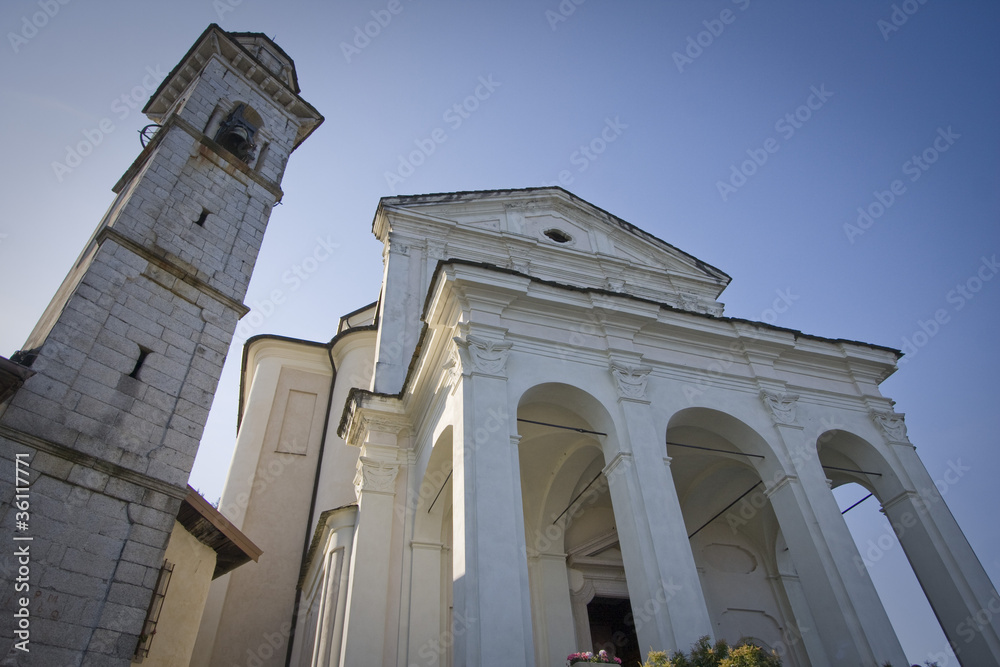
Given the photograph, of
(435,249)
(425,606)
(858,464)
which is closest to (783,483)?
(858,464)

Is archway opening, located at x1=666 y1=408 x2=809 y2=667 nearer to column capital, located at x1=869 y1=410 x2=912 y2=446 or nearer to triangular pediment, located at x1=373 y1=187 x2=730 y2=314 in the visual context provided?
column capital, located at x1=869 y1=410 x2=912 y2=446

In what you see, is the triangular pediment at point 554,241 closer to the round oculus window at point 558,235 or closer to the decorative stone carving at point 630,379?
the round oculus window at point 558,235

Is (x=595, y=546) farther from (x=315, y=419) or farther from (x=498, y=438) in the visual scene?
(x=315, y=419)

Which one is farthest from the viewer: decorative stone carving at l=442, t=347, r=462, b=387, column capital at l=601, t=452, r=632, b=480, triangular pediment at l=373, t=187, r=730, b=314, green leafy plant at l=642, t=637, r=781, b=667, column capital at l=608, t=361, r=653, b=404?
triangular pediment at l=373, t=187, r=730, b=314

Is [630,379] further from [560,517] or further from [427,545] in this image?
[427,545]

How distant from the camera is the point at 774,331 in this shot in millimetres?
10633

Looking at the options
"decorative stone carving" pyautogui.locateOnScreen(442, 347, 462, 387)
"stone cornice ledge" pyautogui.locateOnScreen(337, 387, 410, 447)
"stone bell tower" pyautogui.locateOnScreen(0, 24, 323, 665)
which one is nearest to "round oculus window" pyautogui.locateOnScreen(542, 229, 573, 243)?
"stone bell tower" pyautogui.locateOnScreen(0, 24, 323, 665)

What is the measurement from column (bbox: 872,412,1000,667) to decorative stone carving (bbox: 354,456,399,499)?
26.4ft

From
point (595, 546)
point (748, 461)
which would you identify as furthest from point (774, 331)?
point (595, 546)

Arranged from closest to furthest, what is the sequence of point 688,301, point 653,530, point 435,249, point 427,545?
point 653,530 → point 427,545 → point 435,249 → point 688,301

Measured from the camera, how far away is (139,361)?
27.4 feet

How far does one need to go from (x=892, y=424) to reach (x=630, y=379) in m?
5.01

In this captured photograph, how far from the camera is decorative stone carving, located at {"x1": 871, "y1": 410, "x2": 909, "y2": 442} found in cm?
1032

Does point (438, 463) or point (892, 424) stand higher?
point (892, 424)
